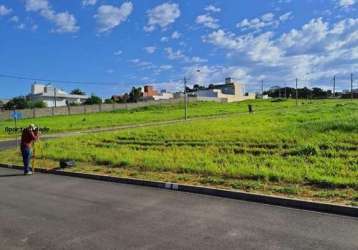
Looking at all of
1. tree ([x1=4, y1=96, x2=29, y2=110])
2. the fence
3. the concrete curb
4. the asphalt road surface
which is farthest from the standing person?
tree ([x1=4, y1=96, x2=29, y2=110])

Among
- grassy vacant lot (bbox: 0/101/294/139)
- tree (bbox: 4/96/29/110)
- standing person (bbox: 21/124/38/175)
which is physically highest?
tree (bbox: 4/96/29/110)

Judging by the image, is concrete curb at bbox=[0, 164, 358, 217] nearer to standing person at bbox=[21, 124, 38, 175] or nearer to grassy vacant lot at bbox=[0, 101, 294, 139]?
standing person at bbox=[21, 124, 38, 175]

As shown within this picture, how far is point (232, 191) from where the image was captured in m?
9.64

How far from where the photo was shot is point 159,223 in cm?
759

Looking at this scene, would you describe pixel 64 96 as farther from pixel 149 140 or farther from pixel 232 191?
pixel 232 191

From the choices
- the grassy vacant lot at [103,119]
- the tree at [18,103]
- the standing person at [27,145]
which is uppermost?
the tree at [18,103]

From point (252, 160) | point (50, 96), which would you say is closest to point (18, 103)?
point (50, 96)

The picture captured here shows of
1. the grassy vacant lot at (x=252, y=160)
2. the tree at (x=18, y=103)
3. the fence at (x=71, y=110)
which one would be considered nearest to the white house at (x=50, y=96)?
the tree at (x=18, y=103)

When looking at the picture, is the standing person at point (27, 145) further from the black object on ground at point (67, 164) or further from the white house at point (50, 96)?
the white house at point (50, 96)

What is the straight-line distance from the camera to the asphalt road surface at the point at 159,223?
21.1 ft

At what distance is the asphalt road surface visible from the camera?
21.1ft

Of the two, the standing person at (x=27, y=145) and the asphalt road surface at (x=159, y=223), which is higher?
the standing person at (x=27, y=145)

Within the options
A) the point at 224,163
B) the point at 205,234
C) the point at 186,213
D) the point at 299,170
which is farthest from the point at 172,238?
the point at 224,163

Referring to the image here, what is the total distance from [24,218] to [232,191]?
4373 mm
